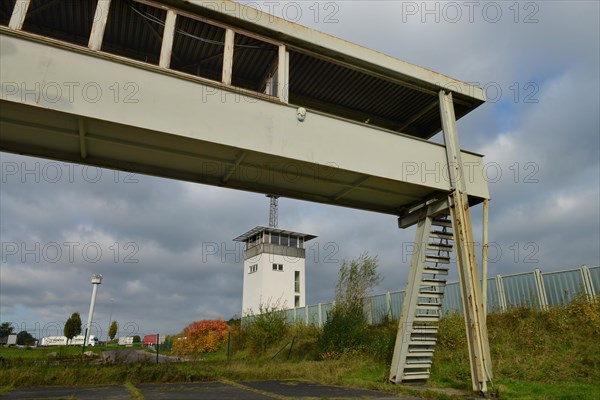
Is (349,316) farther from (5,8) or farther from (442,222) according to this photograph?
(5,8)

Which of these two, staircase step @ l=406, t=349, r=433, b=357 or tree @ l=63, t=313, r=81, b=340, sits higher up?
tree @ l=63, t=313, r=81, b=340

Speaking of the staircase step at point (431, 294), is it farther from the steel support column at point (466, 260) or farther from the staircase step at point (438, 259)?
the steel support column at point (466, 260)

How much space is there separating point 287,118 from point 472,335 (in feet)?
18.3

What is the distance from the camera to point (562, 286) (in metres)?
12.2

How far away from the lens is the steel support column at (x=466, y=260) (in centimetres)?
769

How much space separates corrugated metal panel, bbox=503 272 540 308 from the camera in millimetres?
12820

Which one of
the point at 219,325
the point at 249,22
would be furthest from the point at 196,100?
the point at 219,325

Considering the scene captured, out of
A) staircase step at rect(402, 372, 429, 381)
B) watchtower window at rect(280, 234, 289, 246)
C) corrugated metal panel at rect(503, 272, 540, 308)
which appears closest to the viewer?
staircase step at rect(402, 372, 429, 381)

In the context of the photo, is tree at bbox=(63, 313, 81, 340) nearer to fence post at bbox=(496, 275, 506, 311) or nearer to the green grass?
the green grass

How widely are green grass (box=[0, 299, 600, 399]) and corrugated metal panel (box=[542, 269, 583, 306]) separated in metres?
0.52

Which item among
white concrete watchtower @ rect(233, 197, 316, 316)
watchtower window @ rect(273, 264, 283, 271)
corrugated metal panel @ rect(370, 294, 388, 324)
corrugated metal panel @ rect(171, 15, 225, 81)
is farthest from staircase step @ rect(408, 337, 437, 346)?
watchtower window @ rect(273, 264, 283, 271)

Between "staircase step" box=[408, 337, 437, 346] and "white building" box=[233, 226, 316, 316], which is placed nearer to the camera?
"staircase step" box=[408, 337, 437, 346]

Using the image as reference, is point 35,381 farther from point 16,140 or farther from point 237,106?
point 237,106

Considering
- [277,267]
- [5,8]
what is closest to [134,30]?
[5,8]
